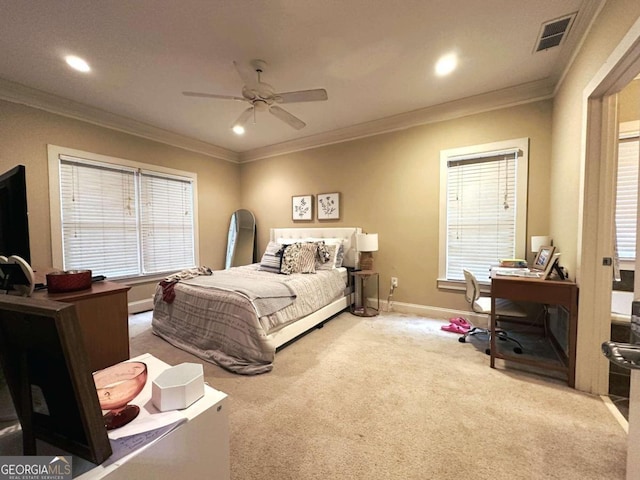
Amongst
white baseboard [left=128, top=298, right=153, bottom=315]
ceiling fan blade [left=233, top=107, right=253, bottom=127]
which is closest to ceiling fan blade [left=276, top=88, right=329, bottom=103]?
ceiling fan blade [left=233, top=107, right=253, bottom=127]

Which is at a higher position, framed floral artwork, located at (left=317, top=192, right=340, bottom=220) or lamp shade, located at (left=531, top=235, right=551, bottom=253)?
framed floral artwork, located at (left=317, top=192, right=340, bottom=220)

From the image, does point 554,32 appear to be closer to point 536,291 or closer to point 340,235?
point 536,291

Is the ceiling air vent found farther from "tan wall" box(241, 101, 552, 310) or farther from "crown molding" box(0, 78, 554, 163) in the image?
"tan wall" box(241, 101, 552, 310)

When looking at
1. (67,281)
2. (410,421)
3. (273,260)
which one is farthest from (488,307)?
(67,281)

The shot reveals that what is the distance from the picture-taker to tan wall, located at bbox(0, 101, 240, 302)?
2.93m

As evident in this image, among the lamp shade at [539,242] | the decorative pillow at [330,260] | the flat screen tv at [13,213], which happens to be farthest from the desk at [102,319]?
the lamp shade at [539,242]

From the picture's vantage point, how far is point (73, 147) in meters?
3.35

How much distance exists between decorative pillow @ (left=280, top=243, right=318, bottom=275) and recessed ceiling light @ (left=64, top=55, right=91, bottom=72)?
2802 mm

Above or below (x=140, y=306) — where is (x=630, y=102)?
above

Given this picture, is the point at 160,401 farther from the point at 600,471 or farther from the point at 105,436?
the point at 600,471

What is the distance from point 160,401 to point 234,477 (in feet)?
2.74

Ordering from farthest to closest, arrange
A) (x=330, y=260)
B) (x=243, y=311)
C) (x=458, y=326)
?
(x=330, y=260) < (x=458, y=326) < (x=243, y=311)

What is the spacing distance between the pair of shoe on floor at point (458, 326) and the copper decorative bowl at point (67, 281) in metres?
3.39

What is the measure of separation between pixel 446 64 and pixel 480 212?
1731 millimetres
